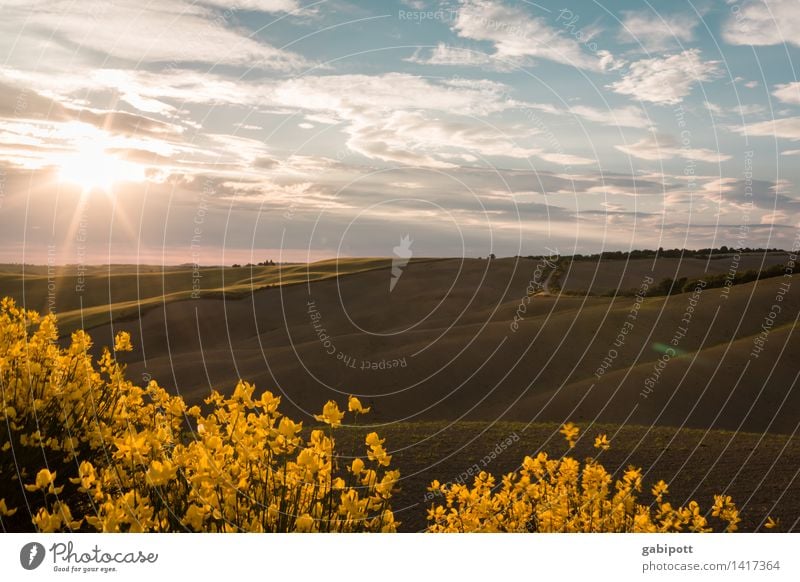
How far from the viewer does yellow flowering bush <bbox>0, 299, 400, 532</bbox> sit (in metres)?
4.21

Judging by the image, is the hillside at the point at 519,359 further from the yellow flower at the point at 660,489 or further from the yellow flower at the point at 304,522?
the yellow flower at the point at 304,522

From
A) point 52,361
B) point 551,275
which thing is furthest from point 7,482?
point 551,275

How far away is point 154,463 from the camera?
370 centimetres

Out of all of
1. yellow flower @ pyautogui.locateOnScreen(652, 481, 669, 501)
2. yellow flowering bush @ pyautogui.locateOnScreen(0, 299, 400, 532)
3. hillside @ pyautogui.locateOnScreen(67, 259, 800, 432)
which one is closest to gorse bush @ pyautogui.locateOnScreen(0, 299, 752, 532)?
yellow flowering bush @ pyautogui.locateOnScreen(0, 299, 400, 532)

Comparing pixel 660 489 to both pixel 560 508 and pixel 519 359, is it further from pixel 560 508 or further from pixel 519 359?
pixel 519 359
